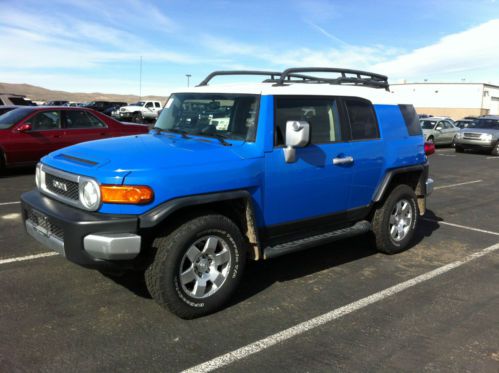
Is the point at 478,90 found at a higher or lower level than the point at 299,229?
higher

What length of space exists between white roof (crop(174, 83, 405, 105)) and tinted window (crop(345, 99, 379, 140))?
0.29ft

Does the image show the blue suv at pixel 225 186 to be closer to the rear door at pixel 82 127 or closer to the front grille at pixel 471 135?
the rear door at pixel 82 127

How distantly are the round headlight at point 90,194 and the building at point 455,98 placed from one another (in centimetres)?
6192

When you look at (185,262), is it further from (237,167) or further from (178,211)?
(237,167)

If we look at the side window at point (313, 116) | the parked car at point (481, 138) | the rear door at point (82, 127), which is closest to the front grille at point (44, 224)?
the side window at point (313, 116)

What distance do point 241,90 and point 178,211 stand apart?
1387 millimetres

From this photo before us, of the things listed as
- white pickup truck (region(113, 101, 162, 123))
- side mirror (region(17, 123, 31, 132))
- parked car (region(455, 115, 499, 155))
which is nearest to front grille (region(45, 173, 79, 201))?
side mirror (region(17, 123, 31, 132))

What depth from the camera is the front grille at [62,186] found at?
358 cm

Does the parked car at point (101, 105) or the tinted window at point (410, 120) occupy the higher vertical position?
the parked car at point (101, 105)

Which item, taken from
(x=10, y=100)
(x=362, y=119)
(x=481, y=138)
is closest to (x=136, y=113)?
(x=10, y=100)

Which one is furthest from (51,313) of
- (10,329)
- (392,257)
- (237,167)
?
(392,257)

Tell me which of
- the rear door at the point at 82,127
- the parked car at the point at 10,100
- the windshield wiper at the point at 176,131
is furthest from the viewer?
the parked car at the point at 10,100

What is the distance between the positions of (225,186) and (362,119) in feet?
6.56

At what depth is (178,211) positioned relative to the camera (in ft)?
11.7
